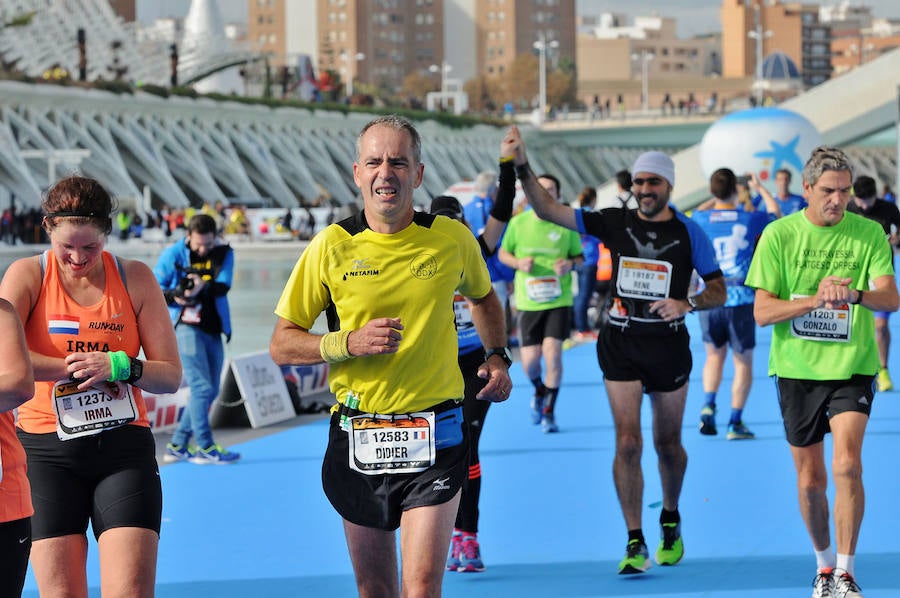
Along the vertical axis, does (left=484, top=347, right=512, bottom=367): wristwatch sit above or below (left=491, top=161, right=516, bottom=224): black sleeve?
below

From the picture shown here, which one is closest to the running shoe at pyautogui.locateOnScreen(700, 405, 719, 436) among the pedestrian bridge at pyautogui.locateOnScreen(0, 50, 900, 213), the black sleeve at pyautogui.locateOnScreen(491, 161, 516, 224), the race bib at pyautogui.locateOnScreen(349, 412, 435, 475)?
the black sleeve at pyautogui.locateOnScreen(491, 161, 516, 224)

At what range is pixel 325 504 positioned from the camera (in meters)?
8.38

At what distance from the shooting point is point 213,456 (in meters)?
9.79

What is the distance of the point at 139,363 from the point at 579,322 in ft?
47.2

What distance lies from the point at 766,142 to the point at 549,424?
700 inches

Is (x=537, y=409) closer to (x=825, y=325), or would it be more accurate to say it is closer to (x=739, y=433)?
(x=739, y=433)

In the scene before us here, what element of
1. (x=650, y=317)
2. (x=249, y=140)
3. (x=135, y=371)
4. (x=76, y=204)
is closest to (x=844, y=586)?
(x=650, y=317)

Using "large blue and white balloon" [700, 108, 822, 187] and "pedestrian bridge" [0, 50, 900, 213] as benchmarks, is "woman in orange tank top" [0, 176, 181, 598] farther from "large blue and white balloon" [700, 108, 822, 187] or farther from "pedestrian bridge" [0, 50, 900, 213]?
"pedestrian bridge" [0, 50, 900, 213]

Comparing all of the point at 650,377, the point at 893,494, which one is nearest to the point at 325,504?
the point at 650,377

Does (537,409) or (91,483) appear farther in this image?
(537,409)

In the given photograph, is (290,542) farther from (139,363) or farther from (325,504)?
(139,363)

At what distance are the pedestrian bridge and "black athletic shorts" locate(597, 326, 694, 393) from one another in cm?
3484

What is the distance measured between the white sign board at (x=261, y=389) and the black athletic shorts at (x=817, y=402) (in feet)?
20.2

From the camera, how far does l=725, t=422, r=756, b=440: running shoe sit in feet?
34.4
